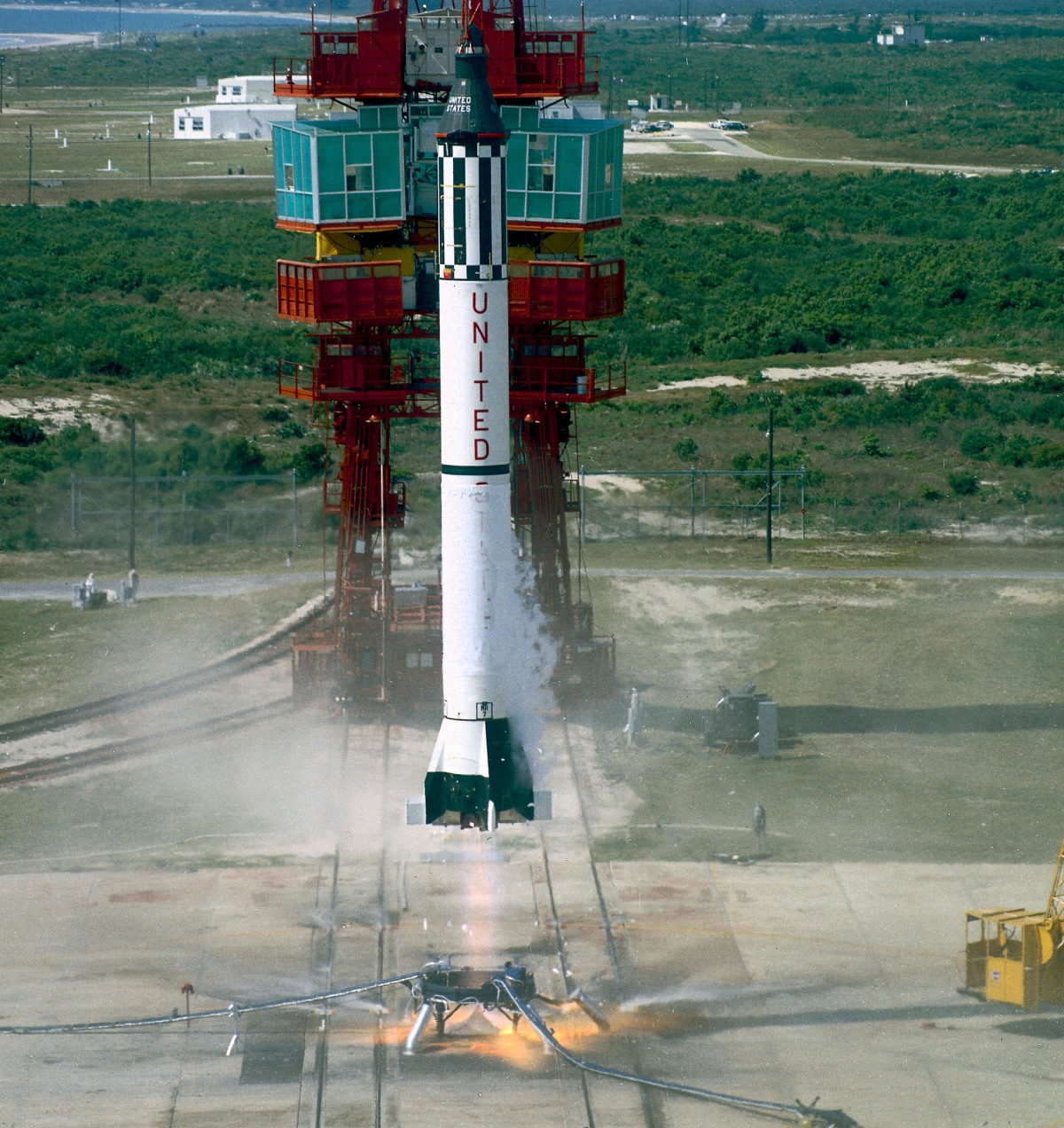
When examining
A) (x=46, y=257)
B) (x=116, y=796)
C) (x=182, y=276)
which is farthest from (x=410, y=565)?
(x=46, y=257)

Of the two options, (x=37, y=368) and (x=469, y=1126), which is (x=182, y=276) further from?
(x=469, y=1126)

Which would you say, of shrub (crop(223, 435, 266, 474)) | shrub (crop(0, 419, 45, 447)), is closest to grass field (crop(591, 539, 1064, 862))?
shrub (crop(223, 435, 266, 474))

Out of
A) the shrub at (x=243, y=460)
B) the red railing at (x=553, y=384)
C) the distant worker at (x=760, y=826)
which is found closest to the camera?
the distant worker at (x=760, y=826)

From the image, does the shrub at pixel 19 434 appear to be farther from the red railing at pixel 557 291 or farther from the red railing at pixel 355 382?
the red railing at pixel 557 291

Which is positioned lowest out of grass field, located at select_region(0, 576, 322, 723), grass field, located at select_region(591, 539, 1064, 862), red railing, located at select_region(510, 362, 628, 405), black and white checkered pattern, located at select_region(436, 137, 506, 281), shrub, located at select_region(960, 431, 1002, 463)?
grass field, located at select_region(0, 576, 322, 723)

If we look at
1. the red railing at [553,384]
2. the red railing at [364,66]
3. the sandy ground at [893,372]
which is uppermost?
the red railing at [364,66]

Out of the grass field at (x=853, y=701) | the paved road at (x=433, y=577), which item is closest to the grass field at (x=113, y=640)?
the paved road at (x=433, y=577)

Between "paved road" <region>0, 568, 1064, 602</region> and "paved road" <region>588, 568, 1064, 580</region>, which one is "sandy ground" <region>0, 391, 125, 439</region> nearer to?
"paved road" <region>0, 568, 1064, 602</region>
